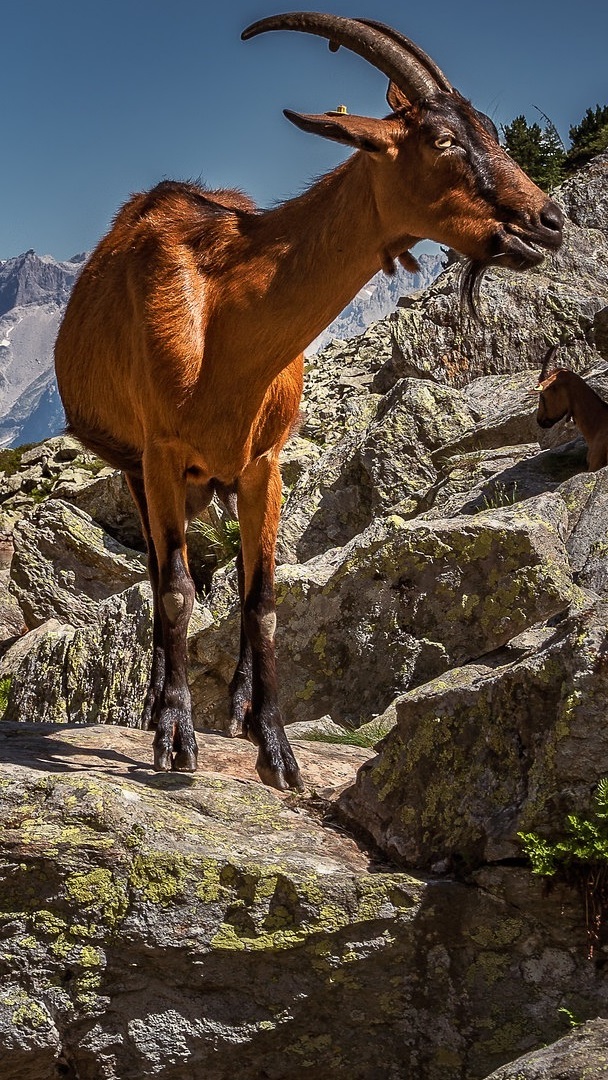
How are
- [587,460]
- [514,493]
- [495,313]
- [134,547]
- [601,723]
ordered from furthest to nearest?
[134,547] < [495,313] < [587,460] < [514,493] < [601,723]

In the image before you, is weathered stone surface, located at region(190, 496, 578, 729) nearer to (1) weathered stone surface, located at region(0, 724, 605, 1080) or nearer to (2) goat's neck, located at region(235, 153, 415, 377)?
(2) goat's neck, located at region(235, 153, 415, 377)

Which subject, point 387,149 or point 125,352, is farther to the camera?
point 125,352

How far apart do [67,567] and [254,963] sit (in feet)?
36.4

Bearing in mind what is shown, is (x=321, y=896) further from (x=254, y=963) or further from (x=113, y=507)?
(x=113, y=507)

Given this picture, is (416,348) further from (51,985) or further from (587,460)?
(51,985)

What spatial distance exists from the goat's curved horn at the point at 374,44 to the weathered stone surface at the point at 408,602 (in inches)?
120

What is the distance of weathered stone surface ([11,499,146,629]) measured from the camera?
14.6m

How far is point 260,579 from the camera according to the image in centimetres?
602

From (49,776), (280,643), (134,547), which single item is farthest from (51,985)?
(134,547)

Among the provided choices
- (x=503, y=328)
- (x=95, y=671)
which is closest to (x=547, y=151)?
(x=503, y=328)

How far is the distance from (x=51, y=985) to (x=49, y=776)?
880mm

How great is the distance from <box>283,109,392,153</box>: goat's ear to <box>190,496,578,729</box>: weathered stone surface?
3.00 m

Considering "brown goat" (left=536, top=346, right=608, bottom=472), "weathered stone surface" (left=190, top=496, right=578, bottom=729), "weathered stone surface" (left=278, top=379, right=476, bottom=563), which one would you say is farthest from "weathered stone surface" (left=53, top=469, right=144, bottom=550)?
"weathered stone surface" (left=190, top=496, right=578, bottom=729)

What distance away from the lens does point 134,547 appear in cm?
1523
